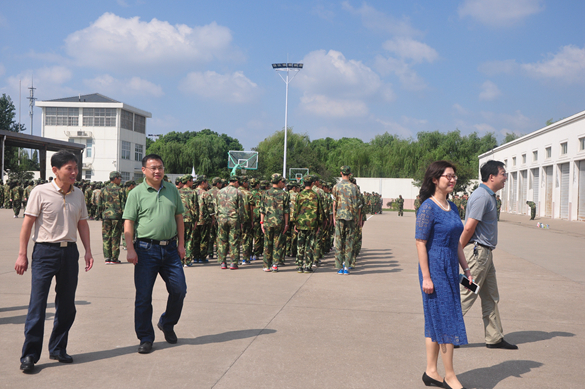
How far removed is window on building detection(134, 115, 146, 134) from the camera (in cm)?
6569

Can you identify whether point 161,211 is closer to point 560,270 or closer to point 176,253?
point 176,253

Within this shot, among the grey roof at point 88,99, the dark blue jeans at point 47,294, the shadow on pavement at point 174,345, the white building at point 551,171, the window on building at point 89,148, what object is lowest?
the shadow on pavement at point 174,345

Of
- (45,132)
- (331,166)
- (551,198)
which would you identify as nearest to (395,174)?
(331,166)

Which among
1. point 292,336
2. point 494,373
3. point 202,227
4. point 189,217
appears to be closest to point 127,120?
point 202,227

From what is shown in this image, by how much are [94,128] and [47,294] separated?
61847mm

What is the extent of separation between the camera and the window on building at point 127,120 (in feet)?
203

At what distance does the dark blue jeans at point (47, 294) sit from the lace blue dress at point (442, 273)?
3106 mm

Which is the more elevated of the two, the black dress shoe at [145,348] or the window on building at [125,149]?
the window on building at [125,149]

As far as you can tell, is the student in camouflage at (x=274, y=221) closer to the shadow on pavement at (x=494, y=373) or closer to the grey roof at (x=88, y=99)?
the shadow on pavement at (x=494, y=373)

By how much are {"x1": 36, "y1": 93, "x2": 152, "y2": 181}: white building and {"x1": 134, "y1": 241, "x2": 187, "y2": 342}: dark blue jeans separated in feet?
193

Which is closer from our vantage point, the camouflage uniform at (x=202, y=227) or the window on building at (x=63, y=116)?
the camouflage uniform at (x=202, y=227)

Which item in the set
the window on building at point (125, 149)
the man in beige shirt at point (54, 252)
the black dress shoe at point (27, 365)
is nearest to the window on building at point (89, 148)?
the window on building at point (125, 149)

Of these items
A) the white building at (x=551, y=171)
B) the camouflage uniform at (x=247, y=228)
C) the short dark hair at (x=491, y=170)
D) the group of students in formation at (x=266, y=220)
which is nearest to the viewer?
the short dark hair at (x=491, y=170)

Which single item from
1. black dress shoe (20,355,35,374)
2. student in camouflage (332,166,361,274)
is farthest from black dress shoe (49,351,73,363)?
student in camouflage (332,166,361,274)
